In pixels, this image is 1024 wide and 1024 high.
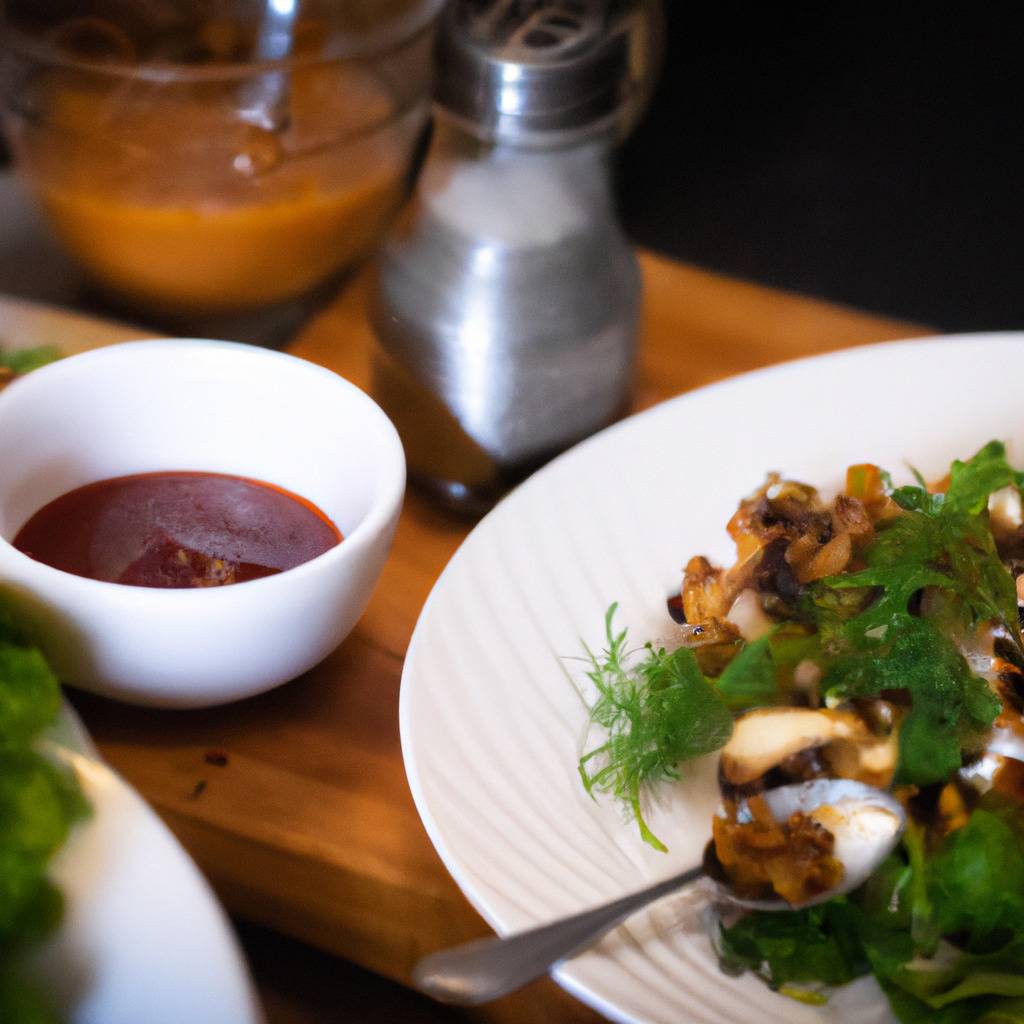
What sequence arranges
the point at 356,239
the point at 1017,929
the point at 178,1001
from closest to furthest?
the point at 178,1001 < the point at 1017,929 < the point at 356,239

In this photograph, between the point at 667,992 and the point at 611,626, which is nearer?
the point at 667,992

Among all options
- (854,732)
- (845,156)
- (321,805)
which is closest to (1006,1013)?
(854,732)

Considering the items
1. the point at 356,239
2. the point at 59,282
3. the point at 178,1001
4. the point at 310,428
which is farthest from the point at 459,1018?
the point at 59,282

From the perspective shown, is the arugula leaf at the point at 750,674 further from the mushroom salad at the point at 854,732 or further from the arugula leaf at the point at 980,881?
the arugula leaf at the point at 980,881

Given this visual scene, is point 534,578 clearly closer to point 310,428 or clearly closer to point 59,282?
point 310,428

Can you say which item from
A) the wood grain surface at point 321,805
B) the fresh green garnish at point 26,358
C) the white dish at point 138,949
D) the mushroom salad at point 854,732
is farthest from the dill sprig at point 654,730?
the fresh green garnish at point 26,358

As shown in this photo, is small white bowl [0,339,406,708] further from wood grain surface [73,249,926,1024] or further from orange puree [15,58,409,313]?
orange puree [15,58,409,313]

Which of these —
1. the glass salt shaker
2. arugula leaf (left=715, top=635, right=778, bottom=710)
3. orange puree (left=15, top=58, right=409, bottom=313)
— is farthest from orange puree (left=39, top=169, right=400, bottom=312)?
arugula leaf (left=715, top=635, right=778, bottom=710)
